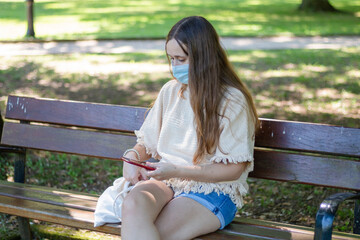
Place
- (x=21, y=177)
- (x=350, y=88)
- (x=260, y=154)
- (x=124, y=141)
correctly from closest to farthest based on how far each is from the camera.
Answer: (x=260, y=154), (x=124, y=141), (x=21, y=177), (x=350, y=88)

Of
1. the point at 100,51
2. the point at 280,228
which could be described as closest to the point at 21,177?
the point at 280,228

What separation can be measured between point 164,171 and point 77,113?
49.3 inches

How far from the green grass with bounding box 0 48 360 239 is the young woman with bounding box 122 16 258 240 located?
1460 mm

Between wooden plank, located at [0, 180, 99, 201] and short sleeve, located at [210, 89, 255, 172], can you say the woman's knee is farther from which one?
wooden plank, located at [0, 180, 99, 201]

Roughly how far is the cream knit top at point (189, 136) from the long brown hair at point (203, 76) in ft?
0.15

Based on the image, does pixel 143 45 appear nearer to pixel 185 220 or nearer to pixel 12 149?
pixel 12 149

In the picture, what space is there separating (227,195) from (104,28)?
1470cm

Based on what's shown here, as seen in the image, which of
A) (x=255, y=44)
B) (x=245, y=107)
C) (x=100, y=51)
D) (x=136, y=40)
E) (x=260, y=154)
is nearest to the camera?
(x=245, y=107)

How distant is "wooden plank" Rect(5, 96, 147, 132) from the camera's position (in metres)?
3.58

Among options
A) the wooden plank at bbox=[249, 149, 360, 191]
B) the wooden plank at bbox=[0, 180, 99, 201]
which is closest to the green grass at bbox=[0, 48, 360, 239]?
the wooden plank at bbox=[0, 180, 99, 201]

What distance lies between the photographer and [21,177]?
12.6 feet

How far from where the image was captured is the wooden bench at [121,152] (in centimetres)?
284

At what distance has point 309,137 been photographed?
10.3ft

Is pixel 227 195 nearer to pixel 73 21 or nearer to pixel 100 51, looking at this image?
pixel 100 51
